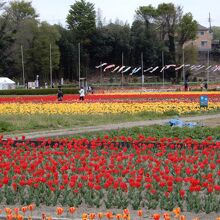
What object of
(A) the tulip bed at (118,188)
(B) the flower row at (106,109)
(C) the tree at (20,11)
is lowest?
(B) the flower row at (106,109)

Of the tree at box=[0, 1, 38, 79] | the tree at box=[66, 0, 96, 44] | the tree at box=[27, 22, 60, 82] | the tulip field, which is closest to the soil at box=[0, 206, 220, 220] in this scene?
the tulip field

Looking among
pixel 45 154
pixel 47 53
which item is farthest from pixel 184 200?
pixel 47 53

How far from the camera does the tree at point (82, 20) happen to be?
94.4 meters

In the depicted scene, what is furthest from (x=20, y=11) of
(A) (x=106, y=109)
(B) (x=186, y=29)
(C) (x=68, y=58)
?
(A) (x=106, y=109)

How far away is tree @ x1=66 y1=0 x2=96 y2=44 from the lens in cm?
9438

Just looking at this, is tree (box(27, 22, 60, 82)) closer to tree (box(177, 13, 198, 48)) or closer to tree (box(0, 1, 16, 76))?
tree (box(0, 1, 16, 76))

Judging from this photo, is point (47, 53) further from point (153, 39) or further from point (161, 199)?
point (161, 199)

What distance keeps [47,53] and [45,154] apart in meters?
69.8

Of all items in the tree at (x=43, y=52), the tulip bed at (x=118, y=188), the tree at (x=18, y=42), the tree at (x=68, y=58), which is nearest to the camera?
the tulip bed at (x=118, y=188)

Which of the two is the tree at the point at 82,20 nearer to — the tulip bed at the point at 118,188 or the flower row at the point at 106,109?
the flower row at the point at 106,109

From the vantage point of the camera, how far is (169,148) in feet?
44.2

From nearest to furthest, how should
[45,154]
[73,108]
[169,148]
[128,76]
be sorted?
1. [45,154]
2. [169,148]
3. [73,108]
4. [128,76]

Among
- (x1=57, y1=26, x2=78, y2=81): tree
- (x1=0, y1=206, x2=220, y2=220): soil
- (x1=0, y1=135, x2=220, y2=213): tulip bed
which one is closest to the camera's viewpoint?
(x1=0, y1=206, x2=220, y2=220): soil

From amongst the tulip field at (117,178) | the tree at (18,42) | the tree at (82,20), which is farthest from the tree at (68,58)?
the tulip field at (117,178)
